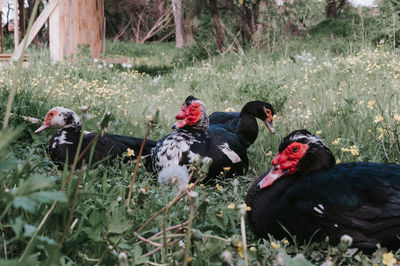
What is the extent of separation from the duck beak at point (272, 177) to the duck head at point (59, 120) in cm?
205

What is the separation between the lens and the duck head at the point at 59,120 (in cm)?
381

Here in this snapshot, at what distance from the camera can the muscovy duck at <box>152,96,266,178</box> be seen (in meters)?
3.36

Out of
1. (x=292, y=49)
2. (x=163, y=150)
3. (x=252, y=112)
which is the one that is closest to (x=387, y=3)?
(x=292, y=49)

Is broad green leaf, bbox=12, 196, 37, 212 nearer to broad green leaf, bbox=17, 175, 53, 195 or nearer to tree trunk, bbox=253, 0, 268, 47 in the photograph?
broad green leaf, bbox=17, 175, 53, 195

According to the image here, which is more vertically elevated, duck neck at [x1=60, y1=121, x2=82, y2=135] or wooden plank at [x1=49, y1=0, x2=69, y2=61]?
wooden plank at [x1=49, y1=0, x2=69, y2=61]

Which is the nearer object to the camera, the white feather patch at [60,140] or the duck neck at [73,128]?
the white feather patch at [60,140]

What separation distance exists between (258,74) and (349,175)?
4965mm

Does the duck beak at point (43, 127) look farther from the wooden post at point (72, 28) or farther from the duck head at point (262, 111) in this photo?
the wooden post at point (72, 28)

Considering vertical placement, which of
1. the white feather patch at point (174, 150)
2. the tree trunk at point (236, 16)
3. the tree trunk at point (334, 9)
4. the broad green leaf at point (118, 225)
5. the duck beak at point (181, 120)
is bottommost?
the broad green leaf at point (118, 225)

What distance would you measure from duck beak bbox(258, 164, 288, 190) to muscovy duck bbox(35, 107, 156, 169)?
1.49 meters

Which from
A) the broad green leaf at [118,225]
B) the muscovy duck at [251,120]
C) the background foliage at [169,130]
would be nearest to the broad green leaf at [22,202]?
the background foliage at [169,130]

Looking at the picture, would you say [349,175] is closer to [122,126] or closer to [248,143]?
[248,143]

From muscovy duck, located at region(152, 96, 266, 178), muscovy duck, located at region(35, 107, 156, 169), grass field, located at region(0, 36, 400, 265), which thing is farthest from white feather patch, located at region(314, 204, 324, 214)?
muscovy duck, located at region(35, 107, 156, 169)

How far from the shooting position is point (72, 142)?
12.0 feet
